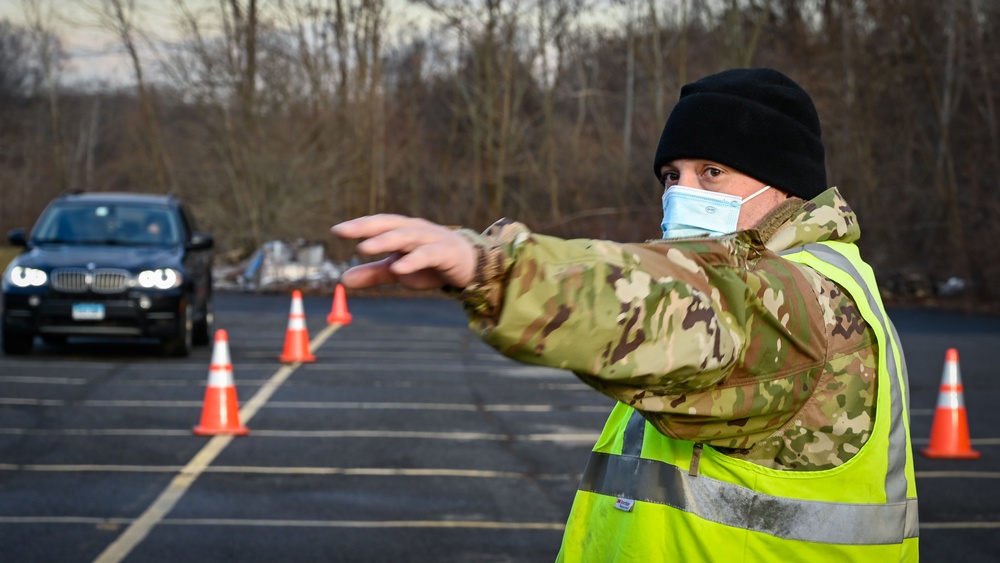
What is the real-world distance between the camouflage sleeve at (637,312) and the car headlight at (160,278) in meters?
13.8

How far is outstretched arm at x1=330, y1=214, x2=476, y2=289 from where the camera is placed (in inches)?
64.1

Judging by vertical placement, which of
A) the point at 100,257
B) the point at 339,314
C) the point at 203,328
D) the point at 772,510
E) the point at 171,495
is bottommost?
the point at 339,314

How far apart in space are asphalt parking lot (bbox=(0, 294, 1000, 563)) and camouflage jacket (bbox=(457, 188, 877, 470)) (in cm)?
484

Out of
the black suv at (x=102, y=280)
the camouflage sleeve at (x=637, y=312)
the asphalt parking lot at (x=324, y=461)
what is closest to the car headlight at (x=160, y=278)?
the black suv at (x=102, y=280)

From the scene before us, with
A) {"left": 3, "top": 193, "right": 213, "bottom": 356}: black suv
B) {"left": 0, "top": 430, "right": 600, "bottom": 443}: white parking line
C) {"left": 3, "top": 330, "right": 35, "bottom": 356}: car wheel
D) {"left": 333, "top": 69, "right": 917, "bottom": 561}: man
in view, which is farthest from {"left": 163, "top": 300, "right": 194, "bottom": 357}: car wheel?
{"left": 333, "top": 69, "right": 917, "bottom": 561}: man

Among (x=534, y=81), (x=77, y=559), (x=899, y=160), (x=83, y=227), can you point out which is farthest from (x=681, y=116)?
(x=534, y=81)

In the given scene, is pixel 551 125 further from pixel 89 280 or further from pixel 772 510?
pixel 772 510

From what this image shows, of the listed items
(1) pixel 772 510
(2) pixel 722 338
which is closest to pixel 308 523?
(1) pixel 772 510

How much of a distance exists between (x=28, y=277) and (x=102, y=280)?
2.58 feet

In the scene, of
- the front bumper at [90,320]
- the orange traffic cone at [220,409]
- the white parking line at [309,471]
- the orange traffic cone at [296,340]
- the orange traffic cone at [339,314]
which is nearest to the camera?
the white parking line at [309,471]

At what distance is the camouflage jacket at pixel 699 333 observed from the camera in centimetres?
172

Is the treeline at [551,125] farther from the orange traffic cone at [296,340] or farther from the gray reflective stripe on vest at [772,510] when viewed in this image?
the gray reflective stripe on vest at [772,510]

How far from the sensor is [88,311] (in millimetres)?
14906

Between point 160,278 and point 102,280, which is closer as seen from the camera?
point 102,280
